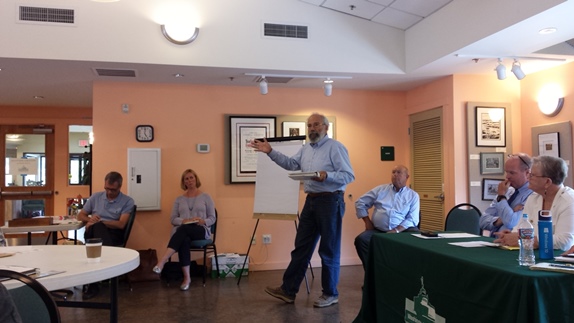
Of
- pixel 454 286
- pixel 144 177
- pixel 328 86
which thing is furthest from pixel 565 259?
pixel 144 177

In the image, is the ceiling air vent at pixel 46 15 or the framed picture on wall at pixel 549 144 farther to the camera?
the framed picture on wall at pixel 549 144

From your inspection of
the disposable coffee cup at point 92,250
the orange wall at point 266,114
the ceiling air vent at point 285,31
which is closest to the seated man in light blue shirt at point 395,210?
the orange wall at point 266,114

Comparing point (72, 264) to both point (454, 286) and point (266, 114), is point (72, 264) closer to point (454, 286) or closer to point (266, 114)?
point (454, 286)

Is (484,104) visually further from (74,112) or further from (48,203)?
(48,203)

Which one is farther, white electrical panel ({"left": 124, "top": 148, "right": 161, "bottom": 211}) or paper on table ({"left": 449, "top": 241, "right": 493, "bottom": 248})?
white electrical panel ({"left": 124, "top": 148, "right": 161, "bottom": 211})

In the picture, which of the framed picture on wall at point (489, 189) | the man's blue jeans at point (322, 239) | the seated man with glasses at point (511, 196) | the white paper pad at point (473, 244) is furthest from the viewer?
the framed picture on wall at point (489, 189)

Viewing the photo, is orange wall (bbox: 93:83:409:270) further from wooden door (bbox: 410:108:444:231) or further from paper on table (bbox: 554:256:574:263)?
paper on table (bbox: 554:256:574:263)

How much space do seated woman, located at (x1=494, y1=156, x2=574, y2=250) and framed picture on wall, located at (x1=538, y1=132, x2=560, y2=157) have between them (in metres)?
2.49

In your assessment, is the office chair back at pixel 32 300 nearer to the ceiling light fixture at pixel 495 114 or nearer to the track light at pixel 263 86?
the track light at pixel 263 86

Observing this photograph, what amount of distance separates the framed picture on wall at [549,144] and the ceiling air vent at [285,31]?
287cm

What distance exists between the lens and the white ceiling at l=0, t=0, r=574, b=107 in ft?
14.4

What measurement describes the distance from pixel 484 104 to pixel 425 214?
1.54 metres

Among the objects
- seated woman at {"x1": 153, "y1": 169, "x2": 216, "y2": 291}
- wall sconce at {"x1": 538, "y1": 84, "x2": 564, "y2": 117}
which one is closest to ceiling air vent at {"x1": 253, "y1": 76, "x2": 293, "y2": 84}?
seated woman at {"x1": 153, "y1": 169, "x2": 216, "y2": 291}

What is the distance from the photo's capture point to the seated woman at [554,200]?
8.07ft
